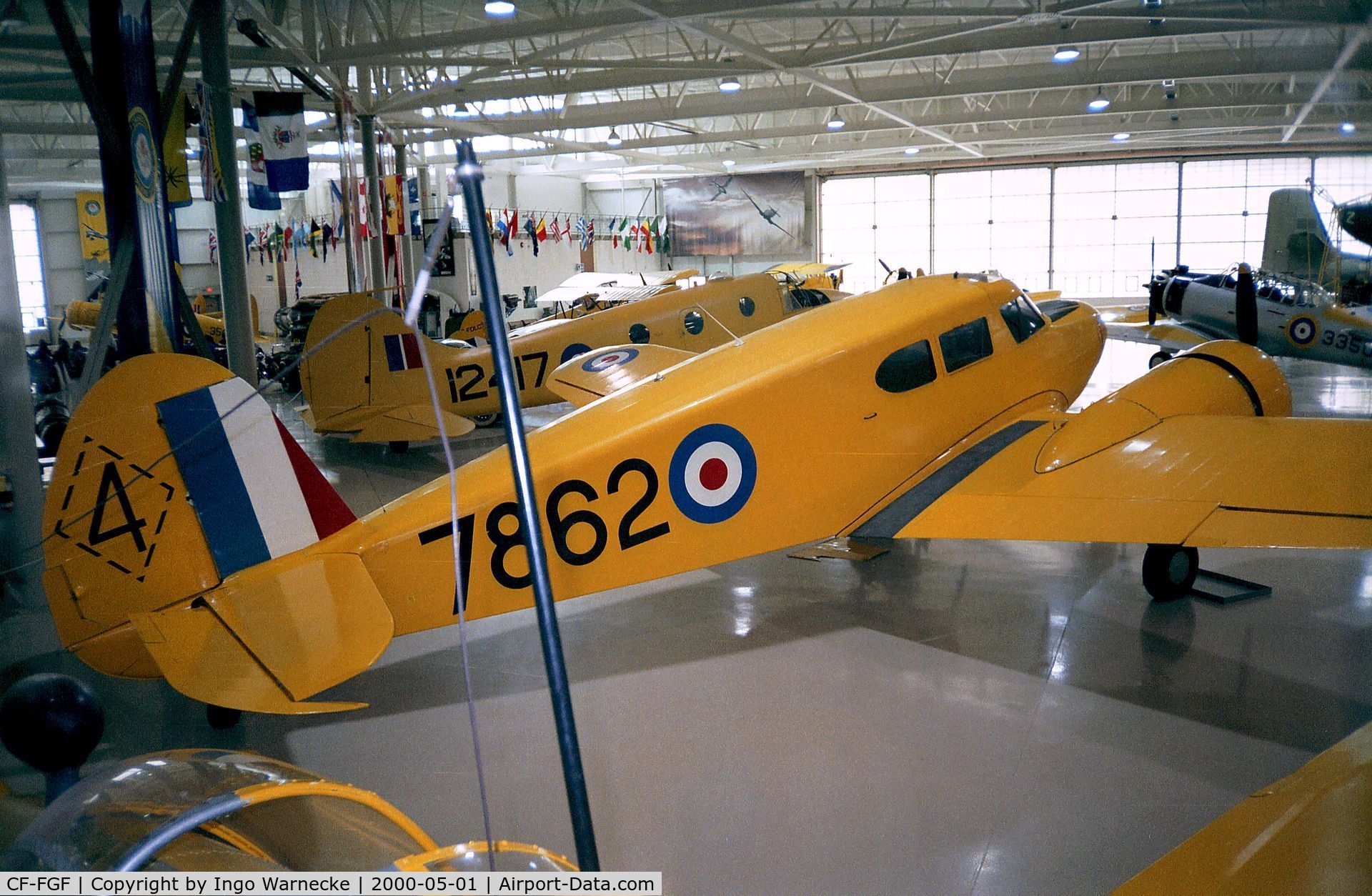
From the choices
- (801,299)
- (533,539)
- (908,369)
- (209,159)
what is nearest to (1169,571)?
(908,369)

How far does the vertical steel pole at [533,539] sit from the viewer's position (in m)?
1.76

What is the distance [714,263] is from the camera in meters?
45.9

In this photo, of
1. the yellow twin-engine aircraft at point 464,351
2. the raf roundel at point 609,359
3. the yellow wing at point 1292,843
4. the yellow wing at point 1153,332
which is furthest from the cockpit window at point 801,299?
the yellow wing at point 1292,843

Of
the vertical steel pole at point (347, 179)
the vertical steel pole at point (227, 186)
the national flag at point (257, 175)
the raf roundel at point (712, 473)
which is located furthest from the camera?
the vertical steel pole at point (347, 179)

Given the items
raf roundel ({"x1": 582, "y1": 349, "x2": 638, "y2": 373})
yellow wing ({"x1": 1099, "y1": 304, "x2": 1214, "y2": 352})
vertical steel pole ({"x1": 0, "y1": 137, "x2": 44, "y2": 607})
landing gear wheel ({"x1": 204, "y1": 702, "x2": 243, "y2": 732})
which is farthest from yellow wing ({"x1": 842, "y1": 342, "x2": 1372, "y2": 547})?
yellow wing ({"x1": 1099, "y1": 304, "x2": 1214, "y2": 352})

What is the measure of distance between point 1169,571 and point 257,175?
13620 mm

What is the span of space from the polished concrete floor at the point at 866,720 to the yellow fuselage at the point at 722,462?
0.89m

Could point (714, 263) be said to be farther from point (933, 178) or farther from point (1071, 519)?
point (1071, 519)

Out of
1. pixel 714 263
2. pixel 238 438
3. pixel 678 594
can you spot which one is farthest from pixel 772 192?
pixel 238 438

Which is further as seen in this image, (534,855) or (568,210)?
(568,210)

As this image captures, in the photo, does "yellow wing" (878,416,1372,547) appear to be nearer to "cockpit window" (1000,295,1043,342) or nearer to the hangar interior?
the hangar interior

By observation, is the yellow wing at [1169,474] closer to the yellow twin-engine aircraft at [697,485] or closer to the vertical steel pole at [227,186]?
the yellow twin-engine aircraft at [697,485]

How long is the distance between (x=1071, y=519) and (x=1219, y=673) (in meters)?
1.37

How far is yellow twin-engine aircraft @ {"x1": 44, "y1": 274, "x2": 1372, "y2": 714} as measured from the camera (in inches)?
162
